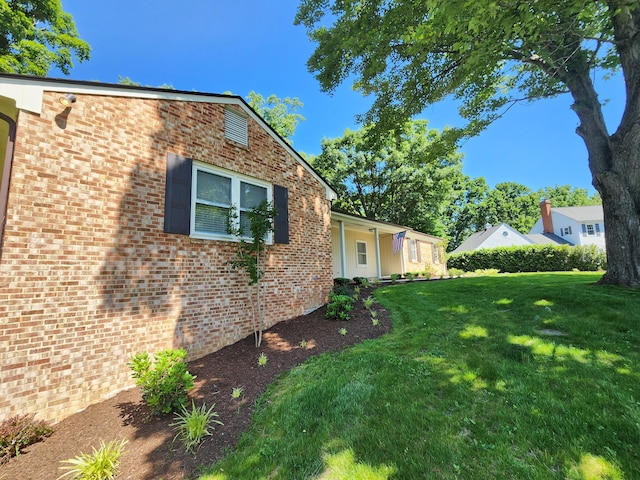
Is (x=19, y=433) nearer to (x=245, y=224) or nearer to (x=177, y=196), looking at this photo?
(x=177, y=196)

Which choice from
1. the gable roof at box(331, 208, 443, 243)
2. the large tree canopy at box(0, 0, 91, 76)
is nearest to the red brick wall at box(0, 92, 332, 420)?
the gable roof at box(331, 208, 443, 243)

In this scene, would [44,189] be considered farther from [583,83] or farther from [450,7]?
[583,83]

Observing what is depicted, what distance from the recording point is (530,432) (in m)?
2.50

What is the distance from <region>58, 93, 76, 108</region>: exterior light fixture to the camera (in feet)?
13.6

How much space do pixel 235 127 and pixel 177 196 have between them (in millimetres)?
2225

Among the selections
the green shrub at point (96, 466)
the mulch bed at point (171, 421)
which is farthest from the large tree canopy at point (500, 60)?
the green shrub at point (96, 466)

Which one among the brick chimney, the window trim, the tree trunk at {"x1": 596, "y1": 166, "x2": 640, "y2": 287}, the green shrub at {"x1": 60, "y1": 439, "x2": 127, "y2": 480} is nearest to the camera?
the green shrub at {"x1": 60, "y1": 439, "x2": 127, "y2": 480}

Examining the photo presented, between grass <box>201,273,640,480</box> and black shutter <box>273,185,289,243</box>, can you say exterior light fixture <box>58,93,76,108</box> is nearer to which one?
black shutter <box>273,185,289,243</box>

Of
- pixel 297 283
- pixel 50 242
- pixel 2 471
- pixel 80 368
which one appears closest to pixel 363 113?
pixel 297 283

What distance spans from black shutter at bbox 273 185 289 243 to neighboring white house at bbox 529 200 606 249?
3778cm

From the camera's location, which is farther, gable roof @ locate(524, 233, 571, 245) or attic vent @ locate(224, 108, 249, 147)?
gable roof @ locate(524, 233, 571, 245)

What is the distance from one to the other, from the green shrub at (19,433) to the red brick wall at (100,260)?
213 millimetres

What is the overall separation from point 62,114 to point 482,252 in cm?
2849

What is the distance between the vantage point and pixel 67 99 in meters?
4.17
